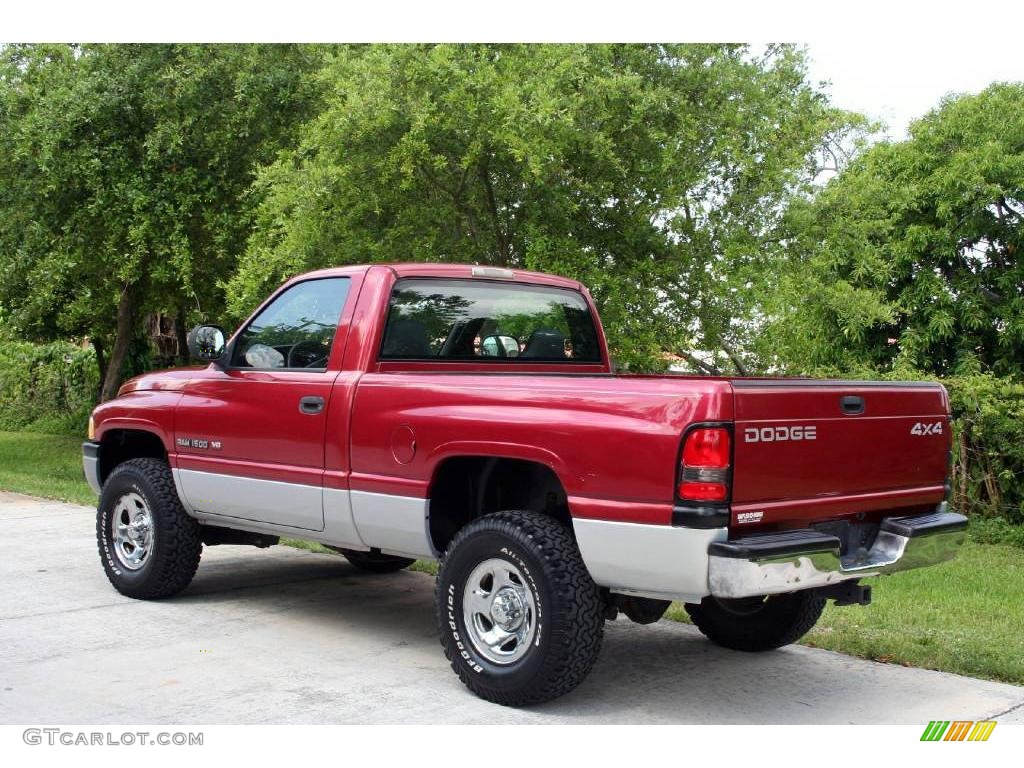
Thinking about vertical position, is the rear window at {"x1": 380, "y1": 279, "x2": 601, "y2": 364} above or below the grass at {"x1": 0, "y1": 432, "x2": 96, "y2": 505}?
above

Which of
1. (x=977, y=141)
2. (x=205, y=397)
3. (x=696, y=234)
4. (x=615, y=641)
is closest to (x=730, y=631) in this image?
(x=615, y=641)

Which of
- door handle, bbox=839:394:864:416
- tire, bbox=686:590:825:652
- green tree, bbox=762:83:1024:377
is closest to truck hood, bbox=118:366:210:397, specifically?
tire, bbox=686:590:825:652

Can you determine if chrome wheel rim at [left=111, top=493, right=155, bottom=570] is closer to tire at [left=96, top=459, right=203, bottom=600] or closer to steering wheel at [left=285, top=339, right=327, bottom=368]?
tire at [left=96, top=459, right=203, bottom=600]

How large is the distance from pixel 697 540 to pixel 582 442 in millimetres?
671

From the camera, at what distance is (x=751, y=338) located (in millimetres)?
12141

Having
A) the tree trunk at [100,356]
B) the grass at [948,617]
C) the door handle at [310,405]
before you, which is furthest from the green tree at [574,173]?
the tree trunk at [100,356]

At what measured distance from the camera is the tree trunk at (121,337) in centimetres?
1809

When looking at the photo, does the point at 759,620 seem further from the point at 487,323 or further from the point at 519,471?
the point at 487,323

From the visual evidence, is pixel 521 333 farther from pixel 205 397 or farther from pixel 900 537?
pixel 900 537

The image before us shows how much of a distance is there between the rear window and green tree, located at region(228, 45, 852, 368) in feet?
10.4

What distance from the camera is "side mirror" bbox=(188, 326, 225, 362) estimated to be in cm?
702

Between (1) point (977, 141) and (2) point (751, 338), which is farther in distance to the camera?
(1) point (977, 141)

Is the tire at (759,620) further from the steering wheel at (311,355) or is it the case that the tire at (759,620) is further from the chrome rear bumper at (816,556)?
the steering wheel at (311,355)
